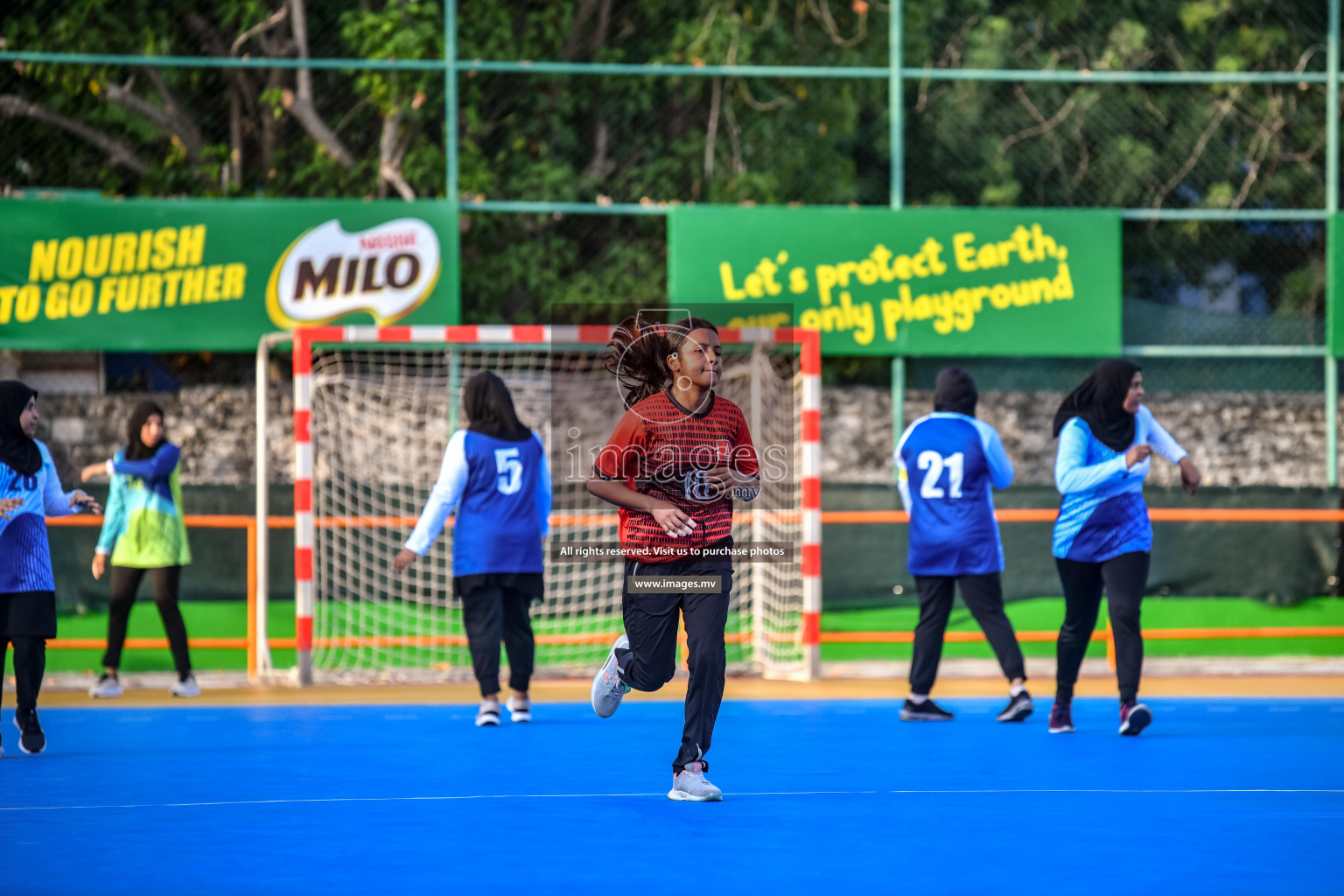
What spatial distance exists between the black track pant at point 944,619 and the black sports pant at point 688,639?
3.03 m

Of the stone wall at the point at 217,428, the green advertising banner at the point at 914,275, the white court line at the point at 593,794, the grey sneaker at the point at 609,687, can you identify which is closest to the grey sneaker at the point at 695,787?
the white court line at the point at 593,794

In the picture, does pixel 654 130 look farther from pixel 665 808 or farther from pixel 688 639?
pixel 665 808

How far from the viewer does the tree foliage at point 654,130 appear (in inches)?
581

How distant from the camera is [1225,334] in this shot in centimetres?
1463

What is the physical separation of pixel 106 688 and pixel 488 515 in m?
3.35

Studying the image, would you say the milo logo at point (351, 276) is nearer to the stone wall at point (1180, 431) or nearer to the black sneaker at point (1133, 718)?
the stone wall at point (1180, 431)

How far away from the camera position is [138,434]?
420 inches

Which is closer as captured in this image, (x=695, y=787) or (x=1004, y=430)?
(x=695, y=787)

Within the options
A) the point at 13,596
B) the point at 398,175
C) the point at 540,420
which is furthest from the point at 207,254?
the point at 13,596

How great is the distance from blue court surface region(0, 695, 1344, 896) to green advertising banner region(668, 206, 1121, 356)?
470 cm

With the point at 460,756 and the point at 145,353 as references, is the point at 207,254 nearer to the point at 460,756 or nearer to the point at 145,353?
the point at 145,353

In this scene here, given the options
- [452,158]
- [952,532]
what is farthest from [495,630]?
[452,158]

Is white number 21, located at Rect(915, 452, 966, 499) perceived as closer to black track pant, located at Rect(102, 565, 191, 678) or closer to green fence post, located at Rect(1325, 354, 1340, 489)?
black track pant, located at Rect(102, 565, 191, 678)

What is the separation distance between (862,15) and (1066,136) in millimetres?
2249
